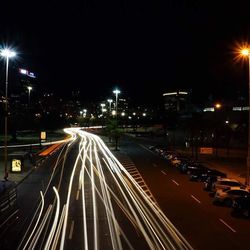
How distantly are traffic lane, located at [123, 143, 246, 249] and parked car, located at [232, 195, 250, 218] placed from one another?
145cm

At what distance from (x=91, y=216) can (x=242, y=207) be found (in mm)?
8011

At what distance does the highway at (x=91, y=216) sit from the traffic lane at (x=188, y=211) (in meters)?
0.67

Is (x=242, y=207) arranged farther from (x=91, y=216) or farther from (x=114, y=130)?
(x=114, y=130)

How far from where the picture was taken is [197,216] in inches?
1029

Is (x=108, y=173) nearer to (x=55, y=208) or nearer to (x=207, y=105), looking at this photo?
(x=55, y=208)

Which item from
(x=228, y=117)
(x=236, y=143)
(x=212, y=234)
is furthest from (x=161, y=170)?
(x=228, y=117)

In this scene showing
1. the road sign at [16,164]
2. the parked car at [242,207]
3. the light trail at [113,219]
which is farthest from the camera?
the road sign at [16,164]

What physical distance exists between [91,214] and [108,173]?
70.8ft

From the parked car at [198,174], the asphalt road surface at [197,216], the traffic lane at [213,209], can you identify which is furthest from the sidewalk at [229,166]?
the asphalt road surface at [197,216]

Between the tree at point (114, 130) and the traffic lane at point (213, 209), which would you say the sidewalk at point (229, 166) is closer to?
the traffic lane at point (213, 209)

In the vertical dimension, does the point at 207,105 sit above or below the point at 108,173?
above

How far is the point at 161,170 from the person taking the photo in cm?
5194

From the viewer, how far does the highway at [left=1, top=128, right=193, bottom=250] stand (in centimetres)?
1961

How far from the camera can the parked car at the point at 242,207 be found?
2623 cm
